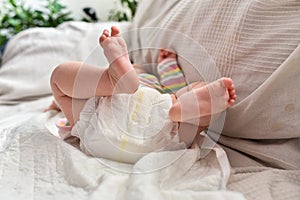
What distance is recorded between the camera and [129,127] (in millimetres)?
832

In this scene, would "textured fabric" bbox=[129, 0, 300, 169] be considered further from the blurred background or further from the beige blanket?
the blurred background

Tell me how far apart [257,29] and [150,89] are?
283 millimetres

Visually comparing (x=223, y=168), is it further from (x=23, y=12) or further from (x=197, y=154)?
(x=23, y=12)

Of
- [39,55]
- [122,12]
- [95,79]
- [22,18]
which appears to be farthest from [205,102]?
[122,12]

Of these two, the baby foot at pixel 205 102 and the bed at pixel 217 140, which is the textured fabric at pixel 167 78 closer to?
the bed at pixel 217 140

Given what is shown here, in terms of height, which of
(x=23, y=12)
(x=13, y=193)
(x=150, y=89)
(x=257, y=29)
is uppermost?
(x=257, y=29)

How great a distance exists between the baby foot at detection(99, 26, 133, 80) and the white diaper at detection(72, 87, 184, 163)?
6 cm

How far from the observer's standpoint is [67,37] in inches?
60.5

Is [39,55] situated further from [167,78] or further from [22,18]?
[167,78]

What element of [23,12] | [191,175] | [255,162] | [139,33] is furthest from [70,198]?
[23,12]

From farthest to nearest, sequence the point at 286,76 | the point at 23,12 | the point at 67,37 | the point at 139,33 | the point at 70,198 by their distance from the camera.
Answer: the point at 23,12
the point at 67,37
the point at 139,33
the point at 286,76
the point at 70,198

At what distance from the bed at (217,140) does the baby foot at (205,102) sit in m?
0.07

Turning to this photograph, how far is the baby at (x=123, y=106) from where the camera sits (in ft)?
2.66

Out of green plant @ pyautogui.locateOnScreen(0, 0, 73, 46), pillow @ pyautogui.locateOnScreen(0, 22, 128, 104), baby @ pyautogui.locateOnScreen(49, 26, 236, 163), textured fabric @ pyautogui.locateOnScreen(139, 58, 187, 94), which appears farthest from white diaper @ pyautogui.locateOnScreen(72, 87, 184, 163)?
green plant @ pyautogui.locateOnScreen(0, 0, 73, 46)
